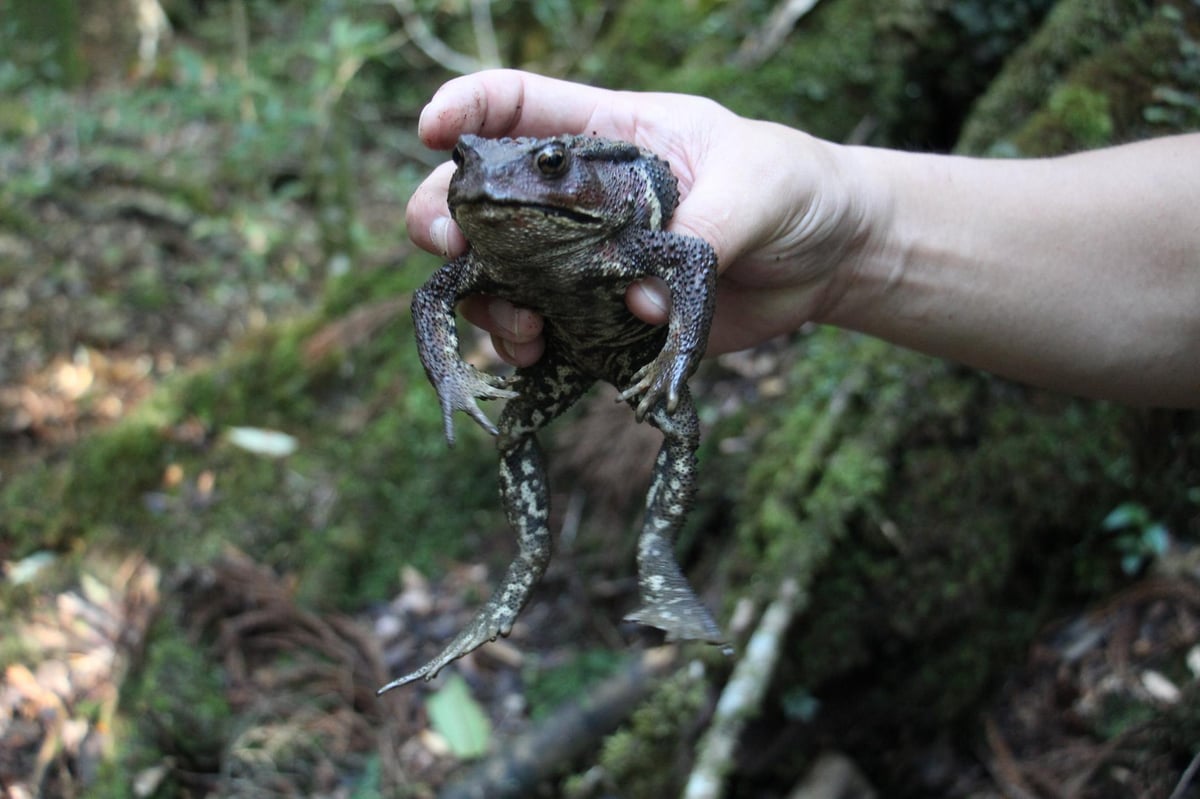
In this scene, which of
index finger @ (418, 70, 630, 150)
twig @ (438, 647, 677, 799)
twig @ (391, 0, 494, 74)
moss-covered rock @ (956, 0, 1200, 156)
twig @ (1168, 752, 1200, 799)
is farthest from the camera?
twig @ (391, 0, 494, 74)

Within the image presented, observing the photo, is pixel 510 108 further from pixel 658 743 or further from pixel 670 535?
pixel 658 743

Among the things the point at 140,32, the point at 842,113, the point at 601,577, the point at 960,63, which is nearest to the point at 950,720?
the point at 601,577

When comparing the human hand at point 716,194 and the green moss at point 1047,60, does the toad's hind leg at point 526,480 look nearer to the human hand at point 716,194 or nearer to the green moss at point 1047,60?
the human hand at point 716,194

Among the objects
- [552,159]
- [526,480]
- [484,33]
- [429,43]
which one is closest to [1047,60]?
[552,159]

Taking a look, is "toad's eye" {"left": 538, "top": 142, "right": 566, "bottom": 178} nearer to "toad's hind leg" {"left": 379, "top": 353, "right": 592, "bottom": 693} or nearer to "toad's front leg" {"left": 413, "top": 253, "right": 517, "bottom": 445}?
"toad's front leg" {"left": 413, "top": 253, "right": 517, "bottom": 445}

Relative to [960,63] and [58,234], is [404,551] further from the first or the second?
[58,234]

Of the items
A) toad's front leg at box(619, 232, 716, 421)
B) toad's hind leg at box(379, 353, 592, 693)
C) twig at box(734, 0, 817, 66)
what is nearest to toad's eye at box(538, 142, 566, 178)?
toad's front leg at box(619, 232, 716, 421)

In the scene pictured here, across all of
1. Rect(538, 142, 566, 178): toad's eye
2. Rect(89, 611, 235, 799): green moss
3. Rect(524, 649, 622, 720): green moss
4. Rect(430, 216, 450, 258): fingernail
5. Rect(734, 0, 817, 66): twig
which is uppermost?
Rect(538, 142, 566, 178): toad's eye
